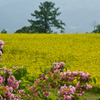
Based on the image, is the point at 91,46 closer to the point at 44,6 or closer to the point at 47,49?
the point at 47,49

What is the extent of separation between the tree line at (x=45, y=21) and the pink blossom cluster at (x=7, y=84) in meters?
28.6

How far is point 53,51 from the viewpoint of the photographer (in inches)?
467

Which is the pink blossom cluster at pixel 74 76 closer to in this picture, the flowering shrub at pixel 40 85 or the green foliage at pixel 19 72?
the flowering shrub at pixel 40 85

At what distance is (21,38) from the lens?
14484mm

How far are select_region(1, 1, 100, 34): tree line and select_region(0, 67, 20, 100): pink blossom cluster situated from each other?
93.9 feet

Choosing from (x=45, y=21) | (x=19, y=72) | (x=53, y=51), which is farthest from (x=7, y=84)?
(x=45, y=21)

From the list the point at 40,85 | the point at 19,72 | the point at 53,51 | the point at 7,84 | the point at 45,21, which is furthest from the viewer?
the point at 45,21

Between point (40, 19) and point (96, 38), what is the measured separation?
19619mm

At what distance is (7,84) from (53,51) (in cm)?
819

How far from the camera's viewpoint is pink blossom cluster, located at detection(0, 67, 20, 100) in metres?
3.37

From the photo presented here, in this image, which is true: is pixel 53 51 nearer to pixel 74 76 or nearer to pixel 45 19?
pixel 74 76

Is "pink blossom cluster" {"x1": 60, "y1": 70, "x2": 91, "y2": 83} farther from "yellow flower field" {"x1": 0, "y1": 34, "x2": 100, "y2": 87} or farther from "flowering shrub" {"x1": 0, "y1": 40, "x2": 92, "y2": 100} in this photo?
"yellow flower field" {"x1": 0, "y1": 34, "x2": 100, "y2": 87}

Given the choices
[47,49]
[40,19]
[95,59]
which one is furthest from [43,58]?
[40,19]

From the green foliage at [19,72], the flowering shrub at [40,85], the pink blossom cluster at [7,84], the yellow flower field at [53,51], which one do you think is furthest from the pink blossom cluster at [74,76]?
the yellow flower field at [53,51]
